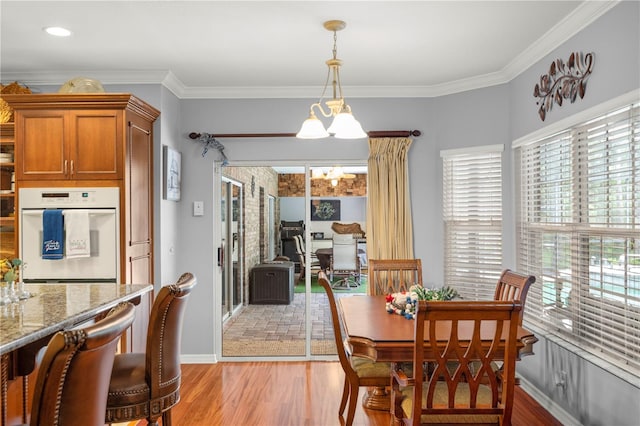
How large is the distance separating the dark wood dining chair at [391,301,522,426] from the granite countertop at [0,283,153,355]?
1.42 metres

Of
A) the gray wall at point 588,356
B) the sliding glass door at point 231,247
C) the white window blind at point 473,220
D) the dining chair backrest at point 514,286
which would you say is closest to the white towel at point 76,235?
the sliding glass door at point 231,247

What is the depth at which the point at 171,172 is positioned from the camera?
436 centimetres

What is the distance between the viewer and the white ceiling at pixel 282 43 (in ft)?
9.64

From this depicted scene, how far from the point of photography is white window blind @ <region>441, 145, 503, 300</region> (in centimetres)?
435

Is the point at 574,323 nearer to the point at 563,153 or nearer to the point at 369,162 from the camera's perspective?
the point at 563,153

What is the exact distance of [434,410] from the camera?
2.14m

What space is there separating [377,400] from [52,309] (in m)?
2.28

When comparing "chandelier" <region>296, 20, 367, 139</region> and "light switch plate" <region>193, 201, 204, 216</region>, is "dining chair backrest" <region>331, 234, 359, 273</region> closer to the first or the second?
"light switch plate" <region>193, 201, 204, 216</region>

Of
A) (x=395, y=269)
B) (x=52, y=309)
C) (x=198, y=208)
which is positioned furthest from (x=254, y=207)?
(x=52, y=309)

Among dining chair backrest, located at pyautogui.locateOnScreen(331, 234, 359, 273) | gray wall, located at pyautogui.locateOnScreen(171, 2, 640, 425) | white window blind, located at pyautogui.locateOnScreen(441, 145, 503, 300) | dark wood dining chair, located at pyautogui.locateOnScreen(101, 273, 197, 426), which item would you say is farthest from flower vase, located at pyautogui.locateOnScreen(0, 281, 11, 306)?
white window blind, located at pyautogui.locateOnScreen(441, 145, 503, 300)

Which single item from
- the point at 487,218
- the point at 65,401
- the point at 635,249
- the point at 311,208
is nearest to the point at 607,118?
the point at 635,249

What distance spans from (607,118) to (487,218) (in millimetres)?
1671

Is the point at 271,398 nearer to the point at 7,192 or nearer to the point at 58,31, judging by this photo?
the point at 7,192

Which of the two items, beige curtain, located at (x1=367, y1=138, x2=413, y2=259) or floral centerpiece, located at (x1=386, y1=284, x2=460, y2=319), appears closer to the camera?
floral centerpiece, located at (x1=386, y1=284, x2=460, y2=319)
